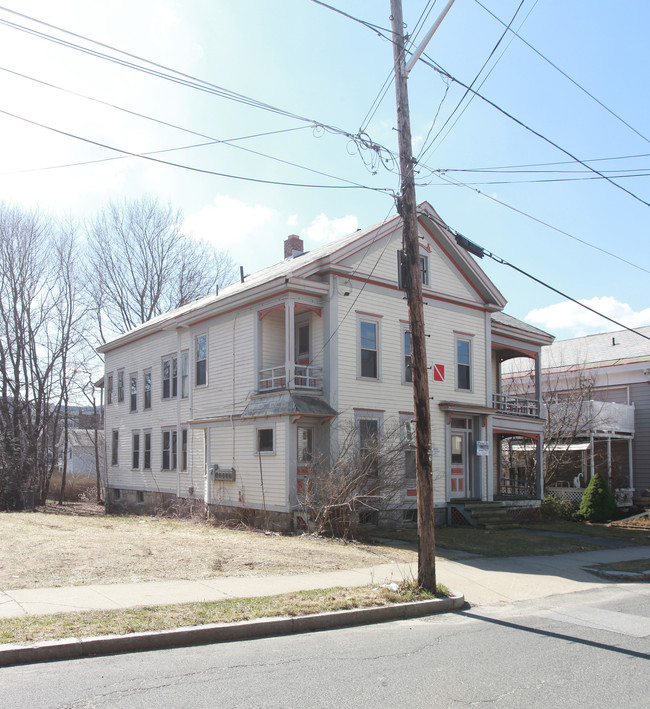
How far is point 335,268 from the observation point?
19.5m

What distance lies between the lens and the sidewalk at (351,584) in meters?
8.76

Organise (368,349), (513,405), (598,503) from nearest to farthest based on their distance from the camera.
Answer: (368,349)
(598,503)
(513,405)

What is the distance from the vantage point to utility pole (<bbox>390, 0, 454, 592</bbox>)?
10.1 metres

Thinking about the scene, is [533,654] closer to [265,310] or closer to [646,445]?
[265,310]

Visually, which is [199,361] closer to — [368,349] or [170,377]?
[170,377]

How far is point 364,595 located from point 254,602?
166 cm

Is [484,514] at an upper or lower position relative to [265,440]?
lower

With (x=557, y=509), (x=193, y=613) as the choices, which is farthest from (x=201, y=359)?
(x=193, y=613)

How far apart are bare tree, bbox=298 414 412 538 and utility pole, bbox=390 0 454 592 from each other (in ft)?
18.6

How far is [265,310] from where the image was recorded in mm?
20156

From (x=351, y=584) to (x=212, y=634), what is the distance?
3559mm

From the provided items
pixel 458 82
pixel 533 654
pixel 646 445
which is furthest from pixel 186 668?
pixel 646 445

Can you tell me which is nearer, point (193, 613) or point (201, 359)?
point (193, 613)

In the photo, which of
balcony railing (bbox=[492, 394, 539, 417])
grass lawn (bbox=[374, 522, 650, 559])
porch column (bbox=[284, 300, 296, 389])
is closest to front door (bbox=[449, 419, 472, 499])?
grass lawn (bbox=[374, 522, 650, 559])
